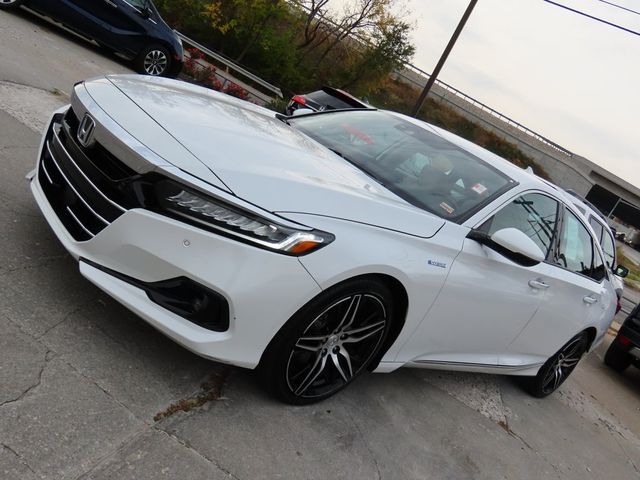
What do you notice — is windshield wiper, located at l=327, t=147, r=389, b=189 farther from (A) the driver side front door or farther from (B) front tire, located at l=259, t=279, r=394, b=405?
(B) front tire, located at l=259, t=279, r=394, b=405

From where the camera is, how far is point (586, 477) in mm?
4008

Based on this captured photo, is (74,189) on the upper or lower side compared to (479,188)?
lower

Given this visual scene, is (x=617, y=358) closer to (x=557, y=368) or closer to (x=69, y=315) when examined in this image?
(x=557, y=368)

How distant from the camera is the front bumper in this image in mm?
2461

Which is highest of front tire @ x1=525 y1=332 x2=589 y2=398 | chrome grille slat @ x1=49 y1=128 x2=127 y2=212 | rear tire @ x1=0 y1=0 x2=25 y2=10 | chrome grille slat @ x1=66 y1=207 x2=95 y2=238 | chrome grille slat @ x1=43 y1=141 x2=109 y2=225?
chrome grille slat @ x1=49 y1=128 x2=127 y2=212

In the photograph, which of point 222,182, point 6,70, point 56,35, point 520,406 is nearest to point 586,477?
point 520,406

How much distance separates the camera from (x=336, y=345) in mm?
3049

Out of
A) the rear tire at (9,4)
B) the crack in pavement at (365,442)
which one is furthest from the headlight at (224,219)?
the rear tire at (9,4)

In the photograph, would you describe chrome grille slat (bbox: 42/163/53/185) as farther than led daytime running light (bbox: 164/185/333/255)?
Yes

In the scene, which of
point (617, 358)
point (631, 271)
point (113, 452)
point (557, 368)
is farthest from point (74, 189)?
point (631, 271)

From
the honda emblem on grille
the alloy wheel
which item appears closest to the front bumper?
the honda emblem on grille

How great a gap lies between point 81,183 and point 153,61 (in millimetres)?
9892

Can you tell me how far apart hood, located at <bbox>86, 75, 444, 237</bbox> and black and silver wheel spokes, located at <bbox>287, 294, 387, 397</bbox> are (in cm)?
45

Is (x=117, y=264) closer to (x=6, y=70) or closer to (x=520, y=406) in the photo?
(x=520, y=406)
